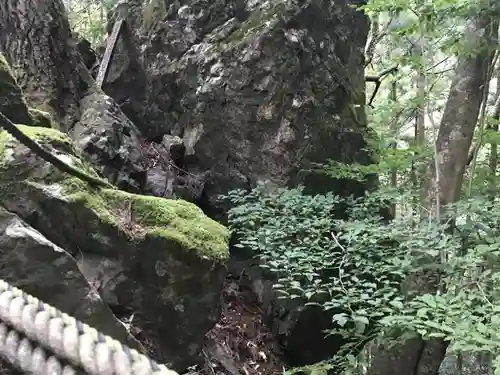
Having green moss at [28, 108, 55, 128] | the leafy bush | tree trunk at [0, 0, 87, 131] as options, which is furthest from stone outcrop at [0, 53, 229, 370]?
tree trunk at [0, 0, 87, 131]

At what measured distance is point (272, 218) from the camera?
443cm

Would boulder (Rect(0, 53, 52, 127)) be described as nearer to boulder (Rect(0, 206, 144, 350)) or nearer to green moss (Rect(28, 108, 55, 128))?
green moss (Rect(28, 108, 55, 128))

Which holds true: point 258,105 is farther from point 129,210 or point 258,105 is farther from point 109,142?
point 129,210

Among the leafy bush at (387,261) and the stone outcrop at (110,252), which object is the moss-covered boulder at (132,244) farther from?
the leafy bush at (387,261)

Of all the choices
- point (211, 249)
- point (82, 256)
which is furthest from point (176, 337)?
point (82, 256)

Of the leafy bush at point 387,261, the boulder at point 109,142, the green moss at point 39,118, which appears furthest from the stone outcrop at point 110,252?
the boulder at point 109,142

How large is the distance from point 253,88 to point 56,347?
16.2ft

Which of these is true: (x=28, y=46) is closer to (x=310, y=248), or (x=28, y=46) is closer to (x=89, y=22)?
(x=310, y=248)

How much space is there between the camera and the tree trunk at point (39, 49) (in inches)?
191

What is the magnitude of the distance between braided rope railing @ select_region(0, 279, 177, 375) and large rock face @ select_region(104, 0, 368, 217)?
4.72 m

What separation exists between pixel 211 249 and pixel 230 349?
1.65 m

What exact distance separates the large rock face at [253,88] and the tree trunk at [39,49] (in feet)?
4.97

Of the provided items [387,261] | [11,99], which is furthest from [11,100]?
[387,261]

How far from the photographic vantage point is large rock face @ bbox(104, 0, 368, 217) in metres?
5.64
